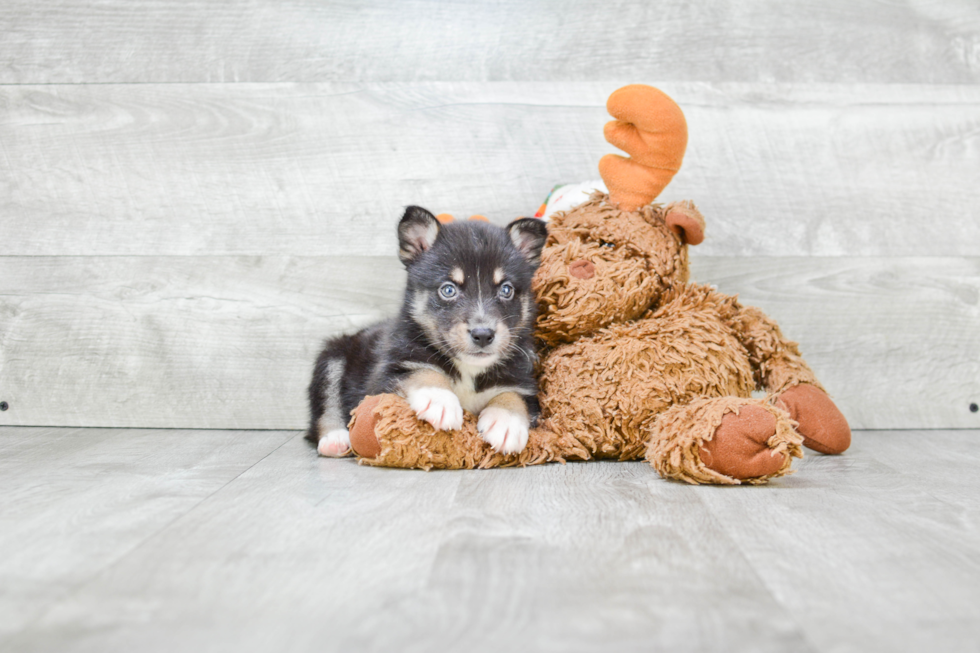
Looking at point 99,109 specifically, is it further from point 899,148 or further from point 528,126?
point 899,148

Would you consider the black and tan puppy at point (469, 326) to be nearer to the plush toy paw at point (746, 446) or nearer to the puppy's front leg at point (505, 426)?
the puppy's front leg at point (505, 426)

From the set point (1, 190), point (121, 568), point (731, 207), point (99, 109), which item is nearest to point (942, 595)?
point (121, 568)

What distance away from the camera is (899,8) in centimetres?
314

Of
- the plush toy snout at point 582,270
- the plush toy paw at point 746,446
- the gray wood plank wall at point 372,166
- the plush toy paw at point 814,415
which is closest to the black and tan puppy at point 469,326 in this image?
the plush toy snout at point 582,270

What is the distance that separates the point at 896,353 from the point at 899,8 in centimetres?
145

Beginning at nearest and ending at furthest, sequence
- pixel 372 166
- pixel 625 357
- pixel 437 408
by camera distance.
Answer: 1. pixel 437 408
2. pixel 625 357
3. pixel 372 166

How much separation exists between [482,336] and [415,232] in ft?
1.49

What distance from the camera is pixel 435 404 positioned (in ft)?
7.00

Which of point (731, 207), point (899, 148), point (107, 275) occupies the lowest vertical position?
point (107, 275)

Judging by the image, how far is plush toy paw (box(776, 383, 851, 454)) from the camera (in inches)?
95.0

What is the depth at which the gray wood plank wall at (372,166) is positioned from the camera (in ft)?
10.1

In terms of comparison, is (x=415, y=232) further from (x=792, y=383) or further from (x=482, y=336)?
(x=792, y=383)

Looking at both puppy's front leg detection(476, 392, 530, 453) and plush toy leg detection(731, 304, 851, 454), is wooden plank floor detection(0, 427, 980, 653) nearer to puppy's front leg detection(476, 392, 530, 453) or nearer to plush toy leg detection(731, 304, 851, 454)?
puppy's front leg detection(476, 392, 530, 453)

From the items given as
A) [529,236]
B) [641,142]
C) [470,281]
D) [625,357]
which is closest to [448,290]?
[470,281]
